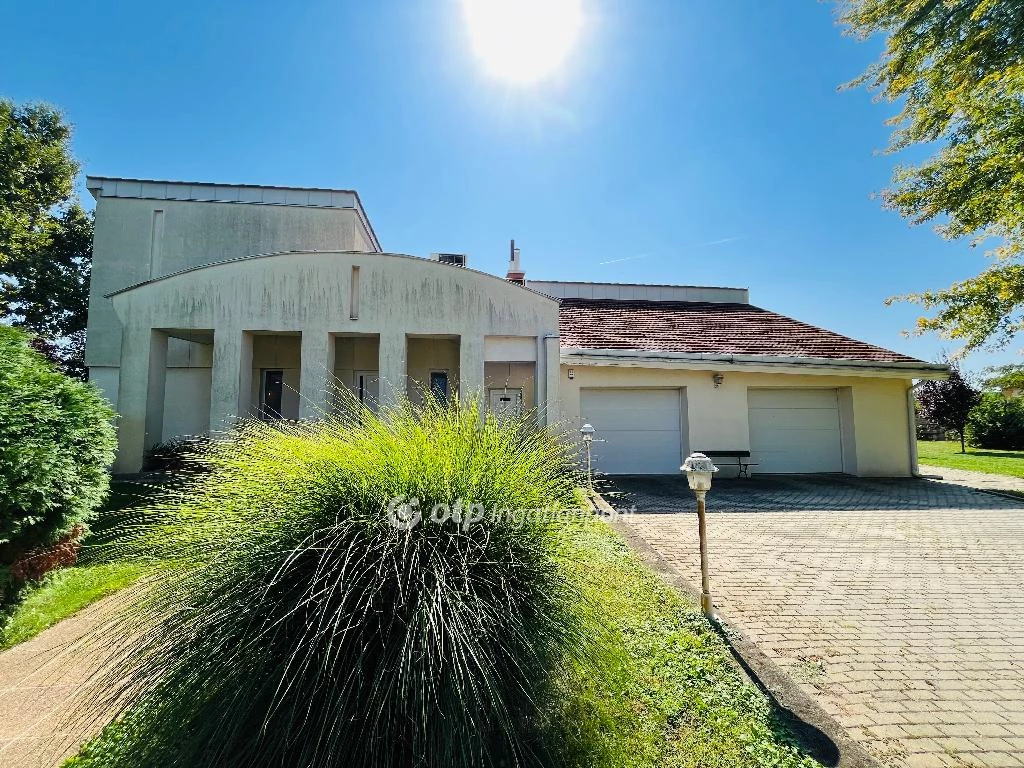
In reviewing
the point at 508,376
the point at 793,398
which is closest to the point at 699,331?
the point at 793,398

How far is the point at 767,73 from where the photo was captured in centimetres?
906

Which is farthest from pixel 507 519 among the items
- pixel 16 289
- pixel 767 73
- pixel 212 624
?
pixel 16 289

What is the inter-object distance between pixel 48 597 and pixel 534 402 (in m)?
9.63

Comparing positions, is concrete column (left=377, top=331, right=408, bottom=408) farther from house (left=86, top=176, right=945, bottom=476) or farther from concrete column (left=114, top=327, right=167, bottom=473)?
concrete column (left=114, top=327, right=167, bottom=473)

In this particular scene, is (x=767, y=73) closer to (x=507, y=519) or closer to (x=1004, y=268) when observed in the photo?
(x=1004, y=268)

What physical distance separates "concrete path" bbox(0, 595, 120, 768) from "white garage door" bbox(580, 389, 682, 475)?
11.3m

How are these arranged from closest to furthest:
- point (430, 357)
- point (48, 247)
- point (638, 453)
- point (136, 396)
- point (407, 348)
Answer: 1. point (136, 396)
2. point (407, 348)
3. point (638, 453)
4. point (430, 357)
5. point (48, 247)

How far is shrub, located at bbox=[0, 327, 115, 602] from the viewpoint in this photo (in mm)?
4242

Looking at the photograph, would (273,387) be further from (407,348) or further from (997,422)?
(997,422)

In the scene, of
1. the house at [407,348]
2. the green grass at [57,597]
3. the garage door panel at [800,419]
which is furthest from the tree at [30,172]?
the garage door panel at [800,419]

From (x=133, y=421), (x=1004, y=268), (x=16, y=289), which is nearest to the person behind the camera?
(x=1004, y=268)

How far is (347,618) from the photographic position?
6.98 feet

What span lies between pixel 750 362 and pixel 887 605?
31.5 feet

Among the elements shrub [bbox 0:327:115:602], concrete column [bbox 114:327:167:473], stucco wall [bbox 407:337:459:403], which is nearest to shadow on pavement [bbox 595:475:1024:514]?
stucco wall [bbox 407:337:459:403]
